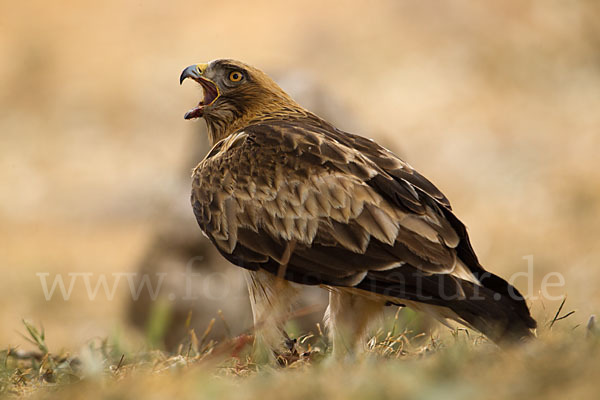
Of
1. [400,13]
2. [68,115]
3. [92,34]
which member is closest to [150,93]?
[68,115]

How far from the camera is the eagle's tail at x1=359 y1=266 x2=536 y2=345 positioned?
4293 mm

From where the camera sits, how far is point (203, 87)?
20.8 feet

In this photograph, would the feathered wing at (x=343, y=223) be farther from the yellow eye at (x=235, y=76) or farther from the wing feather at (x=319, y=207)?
the yellow eye at (x=235, y=76)

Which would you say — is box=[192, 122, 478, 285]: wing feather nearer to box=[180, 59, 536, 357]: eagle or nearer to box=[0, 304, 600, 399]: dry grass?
box=[180, 59, 536, 357]: eagle

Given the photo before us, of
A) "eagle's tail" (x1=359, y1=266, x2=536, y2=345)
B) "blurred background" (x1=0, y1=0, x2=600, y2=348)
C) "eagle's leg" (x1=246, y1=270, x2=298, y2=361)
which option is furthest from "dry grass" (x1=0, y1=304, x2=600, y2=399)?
"blurred background" (x1=0, y1=0, x2=600, y2=348)

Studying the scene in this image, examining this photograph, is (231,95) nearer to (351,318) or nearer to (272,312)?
(272,312)

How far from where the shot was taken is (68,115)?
827 inches

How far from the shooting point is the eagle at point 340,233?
4.57 metres

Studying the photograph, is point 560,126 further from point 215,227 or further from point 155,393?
point 155,393

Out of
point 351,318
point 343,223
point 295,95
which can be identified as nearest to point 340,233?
point 343,223

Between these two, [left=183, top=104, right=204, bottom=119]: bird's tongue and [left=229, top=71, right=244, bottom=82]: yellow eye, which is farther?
[left=229, top=71, right=244, bottom=82]: yellow eye

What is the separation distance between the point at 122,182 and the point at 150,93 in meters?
3.64

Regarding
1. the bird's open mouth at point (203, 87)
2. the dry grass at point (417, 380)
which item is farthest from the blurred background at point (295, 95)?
the dry grass at point (417, 380)

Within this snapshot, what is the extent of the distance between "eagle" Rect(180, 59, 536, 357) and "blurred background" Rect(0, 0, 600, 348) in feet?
12.9
